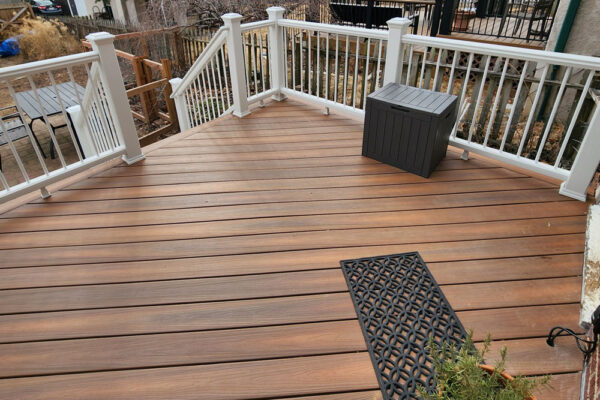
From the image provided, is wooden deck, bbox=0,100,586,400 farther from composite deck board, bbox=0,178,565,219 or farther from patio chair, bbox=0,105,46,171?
patio chair, bbox=0,105,46,171

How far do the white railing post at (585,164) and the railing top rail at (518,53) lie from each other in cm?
28

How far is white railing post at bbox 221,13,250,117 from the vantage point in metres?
3.41

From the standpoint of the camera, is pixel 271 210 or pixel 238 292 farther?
pixel 271 210

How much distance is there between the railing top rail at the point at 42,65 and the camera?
2.23m

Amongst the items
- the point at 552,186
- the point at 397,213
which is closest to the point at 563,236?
the point at 552,186

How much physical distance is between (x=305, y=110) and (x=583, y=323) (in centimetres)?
314

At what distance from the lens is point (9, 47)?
37.0 feet

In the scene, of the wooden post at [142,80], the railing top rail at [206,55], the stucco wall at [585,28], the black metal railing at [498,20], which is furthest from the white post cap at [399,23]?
the wooden post at [142,80]

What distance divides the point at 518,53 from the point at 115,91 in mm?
A: 2846

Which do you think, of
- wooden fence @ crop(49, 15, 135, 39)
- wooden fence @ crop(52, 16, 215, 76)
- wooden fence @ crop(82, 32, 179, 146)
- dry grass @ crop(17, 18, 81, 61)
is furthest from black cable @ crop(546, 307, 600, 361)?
dry grass @ crop(17, 18, 81, 61)

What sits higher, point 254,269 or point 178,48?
point 178,48

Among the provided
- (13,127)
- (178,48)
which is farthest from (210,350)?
(178,48)

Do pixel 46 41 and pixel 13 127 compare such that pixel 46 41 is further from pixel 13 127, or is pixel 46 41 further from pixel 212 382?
pixel 212 382

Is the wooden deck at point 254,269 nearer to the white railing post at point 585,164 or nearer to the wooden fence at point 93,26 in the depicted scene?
the white railing post at point 585,164
